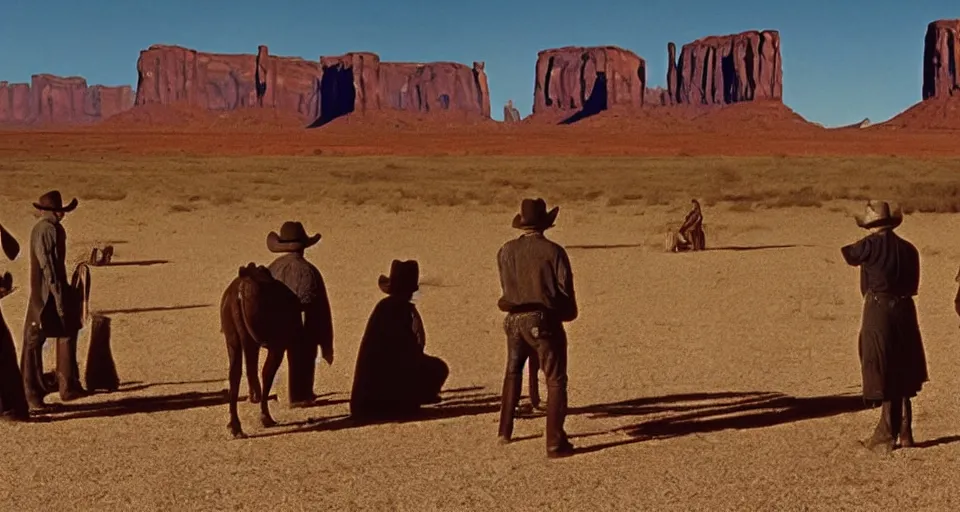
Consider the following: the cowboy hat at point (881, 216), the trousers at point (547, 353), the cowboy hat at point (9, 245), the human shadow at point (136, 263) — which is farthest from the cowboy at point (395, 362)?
the human shadow at point (136, 263)

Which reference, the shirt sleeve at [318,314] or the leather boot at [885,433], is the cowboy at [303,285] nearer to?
the shirt sleeve at [318,314]

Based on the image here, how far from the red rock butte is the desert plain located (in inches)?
5351

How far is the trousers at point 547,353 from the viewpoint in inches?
302

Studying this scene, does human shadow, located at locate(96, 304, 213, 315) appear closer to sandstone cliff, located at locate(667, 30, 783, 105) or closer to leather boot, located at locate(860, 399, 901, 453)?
leather boot, located at locate(860, 399, 901, 453)

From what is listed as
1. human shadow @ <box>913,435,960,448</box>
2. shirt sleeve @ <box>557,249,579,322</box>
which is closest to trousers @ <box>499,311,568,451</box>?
shirt sleeve @ <box>557,249,579,322</box>

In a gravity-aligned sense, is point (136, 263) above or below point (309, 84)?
below

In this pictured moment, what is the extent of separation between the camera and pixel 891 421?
8008 millimetres

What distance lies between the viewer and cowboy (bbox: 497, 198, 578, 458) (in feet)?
24.9

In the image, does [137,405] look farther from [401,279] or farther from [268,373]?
[401,279]

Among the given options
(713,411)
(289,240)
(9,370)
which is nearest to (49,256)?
(9,370)

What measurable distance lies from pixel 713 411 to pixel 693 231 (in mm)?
13076

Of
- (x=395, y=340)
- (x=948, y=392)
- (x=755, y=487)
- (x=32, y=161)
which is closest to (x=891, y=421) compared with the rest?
(x=755, y=487)

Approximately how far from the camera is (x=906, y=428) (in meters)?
8.12

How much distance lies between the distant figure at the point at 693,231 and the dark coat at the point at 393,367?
1363 centimetres
